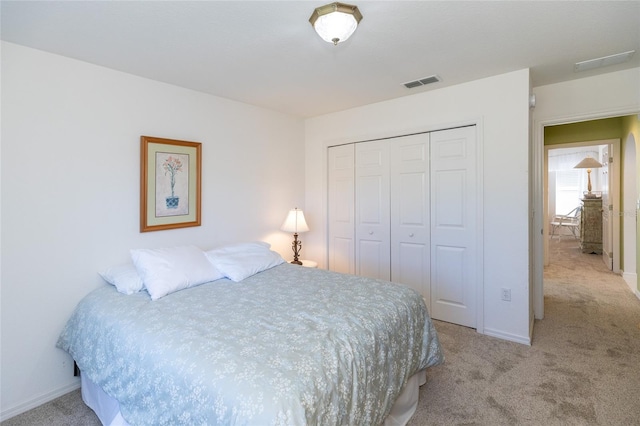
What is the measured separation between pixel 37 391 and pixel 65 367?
18 centimetres

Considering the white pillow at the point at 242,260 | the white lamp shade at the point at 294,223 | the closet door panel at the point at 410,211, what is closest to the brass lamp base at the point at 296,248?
the white lamp shade at the point at 294,223

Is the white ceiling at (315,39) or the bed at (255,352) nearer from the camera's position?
the bed at (255,352)

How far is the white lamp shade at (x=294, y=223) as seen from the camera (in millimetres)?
3590

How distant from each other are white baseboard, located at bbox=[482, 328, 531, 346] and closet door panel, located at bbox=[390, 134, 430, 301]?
2.10 feet

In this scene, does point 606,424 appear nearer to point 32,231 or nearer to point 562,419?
point 562,419

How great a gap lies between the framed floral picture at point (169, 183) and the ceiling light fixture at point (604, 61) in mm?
3374

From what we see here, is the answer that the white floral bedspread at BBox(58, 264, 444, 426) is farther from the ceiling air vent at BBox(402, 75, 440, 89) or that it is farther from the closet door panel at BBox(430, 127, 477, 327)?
the ceiling air vent at BBox(402, 75, 440, 89)

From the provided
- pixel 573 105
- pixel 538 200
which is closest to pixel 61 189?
pixel 538 200

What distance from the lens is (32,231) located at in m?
2.04

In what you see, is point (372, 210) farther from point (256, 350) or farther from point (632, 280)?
point (632, 280)

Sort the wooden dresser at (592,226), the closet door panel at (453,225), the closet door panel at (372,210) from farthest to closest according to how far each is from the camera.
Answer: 1. the wooden dresser at (592,226)
2. the closet door panel at (372,210)
3. the closet door panel at (453,225)

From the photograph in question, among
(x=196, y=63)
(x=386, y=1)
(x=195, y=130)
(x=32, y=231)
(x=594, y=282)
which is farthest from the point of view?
(x=594, y=282)

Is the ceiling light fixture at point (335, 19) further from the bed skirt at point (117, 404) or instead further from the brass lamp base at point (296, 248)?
the brass lamp base at point (296, 248)

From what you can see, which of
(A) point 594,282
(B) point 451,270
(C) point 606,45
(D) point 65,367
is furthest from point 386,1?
(A) point 594,282
